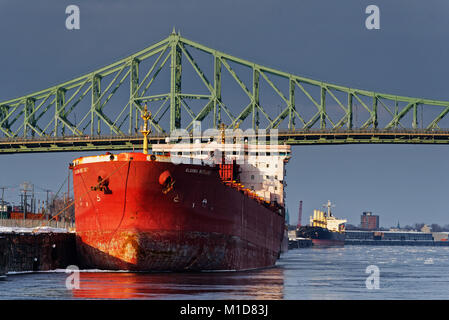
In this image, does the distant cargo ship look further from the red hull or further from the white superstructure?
the red hull

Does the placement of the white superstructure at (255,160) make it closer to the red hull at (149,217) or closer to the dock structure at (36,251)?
the red hull at (149,217)

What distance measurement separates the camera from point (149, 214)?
3716cm

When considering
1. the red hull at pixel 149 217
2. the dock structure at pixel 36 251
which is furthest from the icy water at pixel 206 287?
the red hull at pixel 149 217

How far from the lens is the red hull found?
1458 inches

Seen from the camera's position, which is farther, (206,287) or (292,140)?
(292,140)

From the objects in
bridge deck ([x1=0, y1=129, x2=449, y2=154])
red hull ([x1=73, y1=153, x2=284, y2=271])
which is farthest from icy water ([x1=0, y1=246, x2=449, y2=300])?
bridge deck ([x1=0, y1=129, x2=449, y2=154])

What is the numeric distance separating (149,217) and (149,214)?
135mm

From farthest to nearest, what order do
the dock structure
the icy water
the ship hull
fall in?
the ship hull < the dock structure < the icy water

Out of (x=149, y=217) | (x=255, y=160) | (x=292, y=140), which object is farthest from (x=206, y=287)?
(x=292, y=140)
